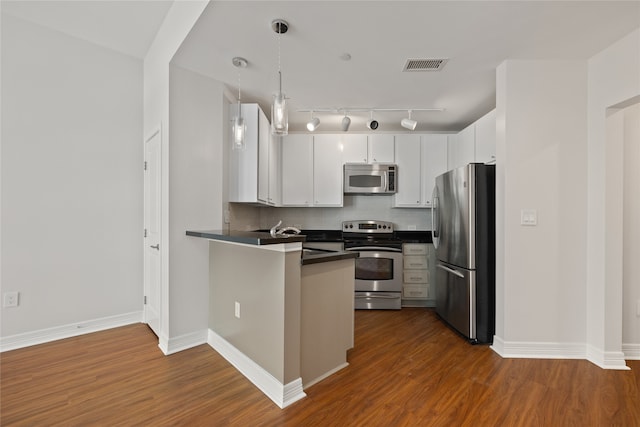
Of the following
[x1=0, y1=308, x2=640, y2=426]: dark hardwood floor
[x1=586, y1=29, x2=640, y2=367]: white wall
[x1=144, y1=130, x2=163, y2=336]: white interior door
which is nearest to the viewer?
[x1=0, y1=308, x2=640, y2=426]: dark hardwood floor

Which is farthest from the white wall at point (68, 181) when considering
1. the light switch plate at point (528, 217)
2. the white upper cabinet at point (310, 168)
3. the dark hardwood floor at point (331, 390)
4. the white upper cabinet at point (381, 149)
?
the light switch plate at point (528, 217)

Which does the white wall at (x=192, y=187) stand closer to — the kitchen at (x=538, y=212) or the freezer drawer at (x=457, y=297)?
the kitchen at (x=538, y=212)

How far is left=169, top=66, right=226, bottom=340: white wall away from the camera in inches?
99.7

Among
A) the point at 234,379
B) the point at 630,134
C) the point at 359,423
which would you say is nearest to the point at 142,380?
the point at 234,379

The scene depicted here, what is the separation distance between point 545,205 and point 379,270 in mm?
1943

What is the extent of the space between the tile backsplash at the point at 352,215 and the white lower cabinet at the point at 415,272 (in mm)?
614

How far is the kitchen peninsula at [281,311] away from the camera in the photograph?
5.97 feet

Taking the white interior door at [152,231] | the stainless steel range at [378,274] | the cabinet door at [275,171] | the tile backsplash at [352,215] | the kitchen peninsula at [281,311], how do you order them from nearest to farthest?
the kitchen peninsula at [281,311] < the white interior door at [152,231] < the cabinet door at [275,171] < the stainless steel range at [378,274] < the tile backsplash at [352,215]

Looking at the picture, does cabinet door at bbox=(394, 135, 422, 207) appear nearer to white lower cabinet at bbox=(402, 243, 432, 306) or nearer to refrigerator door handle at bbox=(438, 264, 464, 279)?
white lower cabinet at bbox=(402, 243, 432, 306)

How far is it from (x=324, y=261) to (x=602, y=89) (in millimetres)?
2629

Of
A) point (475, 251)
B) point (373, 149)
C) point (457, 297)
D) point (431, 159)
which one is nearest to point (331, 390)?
point (457, 297)

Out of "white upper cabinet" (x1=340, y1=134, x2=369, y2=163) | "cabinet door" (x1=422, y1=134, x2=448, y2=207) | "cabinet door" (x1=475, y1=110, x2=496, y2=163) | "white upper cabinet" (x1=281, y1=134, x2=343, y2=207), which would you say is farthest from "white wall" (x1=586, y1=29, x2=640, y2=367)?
"white upper cabinet" (x1=281, y1=134, x2=343, y2=207)

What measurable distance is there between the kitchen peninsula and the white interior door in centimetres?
56

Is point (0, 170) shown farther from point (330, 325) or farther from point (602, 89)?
point (602, 89)
